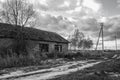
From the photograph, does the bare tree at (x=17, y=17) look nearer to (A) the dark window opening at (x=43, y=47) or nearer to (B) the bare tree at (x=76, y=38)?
(A) the dark window opening at (x=43, y=47)

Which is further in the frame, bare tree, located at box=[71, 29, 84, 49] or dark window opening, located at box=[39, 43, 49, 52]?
bare tree, located at box=[71, 29, 84, 49]

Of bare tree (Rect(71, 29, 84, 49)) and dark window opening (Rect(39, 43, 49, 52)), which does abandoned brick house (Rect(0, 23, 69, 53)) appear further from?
bare tree (Rect(71, 29, 84, 49))

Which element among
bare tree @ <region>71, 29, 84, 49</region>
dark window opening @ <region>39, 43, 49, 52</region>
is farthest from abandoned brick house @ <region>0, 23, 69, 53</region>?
bare tree @ <region>71, 29, 84, 49</region>

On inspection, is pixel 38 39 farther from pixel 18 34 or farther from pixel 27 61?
pixel 27 61

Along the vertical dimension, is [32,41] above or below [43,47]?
above

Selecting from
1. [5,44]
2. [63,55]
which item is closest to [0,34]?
[5,44]

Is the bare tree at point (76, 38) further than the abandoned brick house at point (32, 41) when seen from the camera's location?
Yes

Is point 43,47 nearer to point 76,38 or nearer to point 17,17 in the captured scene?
point 17,17

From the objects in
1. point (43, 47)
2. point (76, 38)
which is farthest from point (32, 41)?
point (76, 38)

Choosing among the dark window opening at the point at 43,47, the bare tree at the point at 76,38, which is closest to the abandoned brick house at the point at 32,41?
the dark window opening at the point at 43,47

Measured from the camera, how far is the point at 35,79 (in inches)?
237

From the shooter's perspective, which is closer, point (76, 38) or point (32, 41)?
point (32, 41)

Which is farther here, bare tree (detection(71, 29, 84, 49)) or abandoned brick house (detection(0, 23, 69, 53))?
bare tree (detection(71, 29, 84, 49))

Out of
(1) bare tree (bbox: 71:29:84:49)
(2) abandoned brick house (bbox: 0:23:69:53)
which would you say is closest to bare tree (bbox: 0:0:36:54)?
(2) abandoned brick house (bbox: 0:23:69:53)
